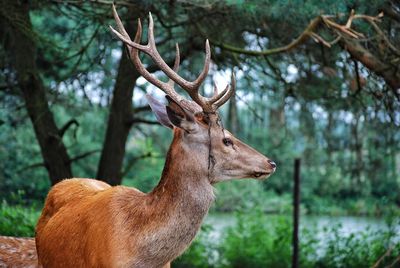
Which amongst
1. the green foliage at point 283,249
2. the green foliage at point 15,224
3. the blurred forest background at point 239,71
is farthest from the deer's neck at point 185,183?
the green foliage at point 283,249

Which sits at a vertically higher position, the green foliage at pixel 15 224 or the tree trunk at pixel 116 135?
the tree trunk at pixel 116 135

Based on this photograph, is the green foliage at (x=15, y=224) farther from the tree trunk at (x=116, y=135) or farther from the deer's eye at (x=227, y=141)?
the deer's eye at (x=227, y=141)

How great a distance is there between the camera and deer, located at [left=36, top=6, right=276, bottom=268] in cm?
452

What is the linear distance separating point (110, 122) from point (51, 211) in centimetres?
361

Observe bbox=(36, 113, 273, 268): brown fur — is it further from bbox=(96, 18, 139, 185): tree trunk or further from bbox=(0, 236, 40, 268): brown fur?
bbox=(96, 18, 139, 185): tree trunk

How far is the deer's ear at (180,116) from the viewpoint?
14.9ft

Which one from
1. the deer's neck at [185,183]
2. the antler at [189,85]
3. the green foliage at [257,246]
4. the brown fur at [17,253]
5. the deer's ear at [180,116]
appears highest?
the antler at [189,85]

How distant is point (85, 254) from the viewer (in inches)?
188

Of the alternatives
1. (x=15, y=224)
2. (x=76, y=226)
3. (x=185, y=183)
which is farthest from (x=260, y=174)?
(x=15, y=224)

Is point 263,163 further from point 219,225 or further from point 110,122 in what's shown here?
point 219,225

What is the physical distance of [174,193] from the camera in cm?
457

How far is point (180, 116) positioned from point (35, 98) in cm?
420

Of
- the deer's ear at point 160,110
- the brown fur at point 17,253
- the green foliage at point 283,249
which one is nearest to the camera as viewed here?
the deer's ear at point 160,110

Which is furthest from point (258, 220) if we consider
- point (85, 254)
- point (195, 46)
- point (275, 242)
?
point (85, 254)
